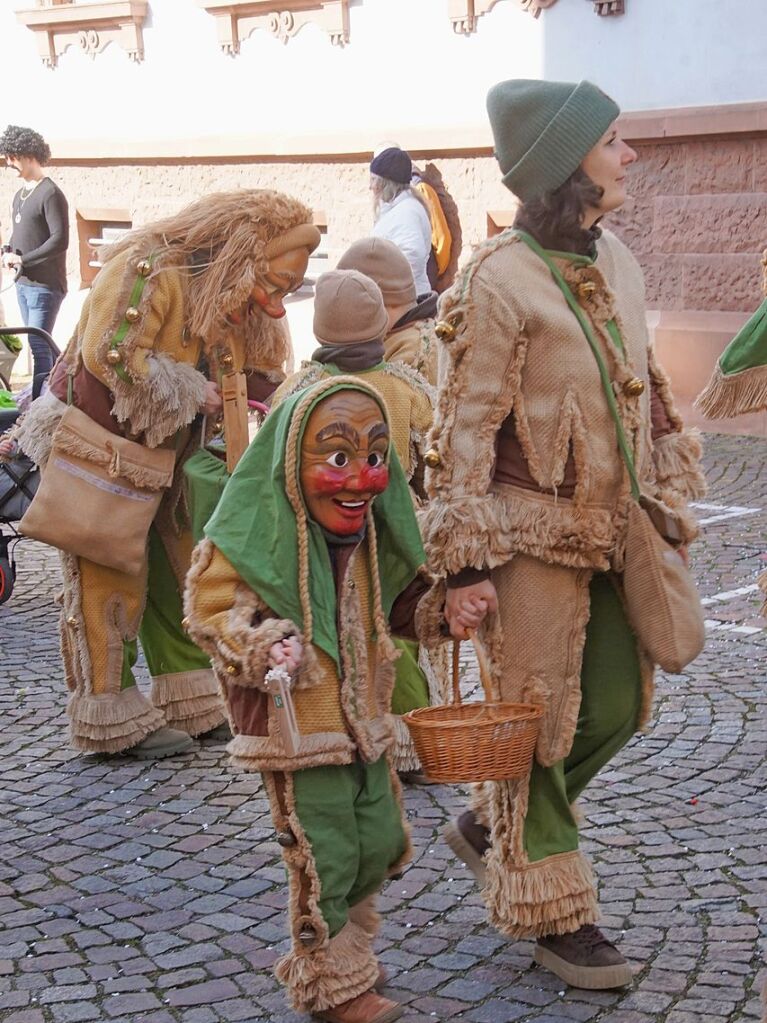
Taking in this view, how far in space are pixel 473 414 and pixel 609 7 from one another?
9.19 meters

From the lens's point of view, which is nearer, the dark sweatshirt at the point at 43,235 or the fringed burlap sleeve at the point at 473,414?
the fringed burlap sleeve at the point at 473,414

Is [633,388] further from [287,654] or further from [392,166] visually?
[392,166]

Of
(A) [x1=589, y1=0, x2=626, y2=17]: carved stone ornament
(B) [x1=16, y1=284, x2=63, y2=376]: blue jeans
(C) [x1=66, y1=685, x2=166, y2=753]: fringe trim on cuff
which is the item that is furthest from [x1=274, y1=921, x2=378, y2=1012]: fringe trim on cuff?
(B) [x1=16, y1=284, x2=63, y2=376]: blue jeans

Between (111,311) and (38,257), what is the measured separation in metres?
7.97

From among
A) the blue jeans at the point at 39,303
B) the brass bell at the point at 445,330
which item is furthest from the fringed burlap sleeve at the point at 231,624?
the blue jeans at the point at 39,303

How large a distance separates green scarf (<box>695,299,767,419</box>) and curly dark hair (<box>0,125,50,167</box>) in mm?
9446

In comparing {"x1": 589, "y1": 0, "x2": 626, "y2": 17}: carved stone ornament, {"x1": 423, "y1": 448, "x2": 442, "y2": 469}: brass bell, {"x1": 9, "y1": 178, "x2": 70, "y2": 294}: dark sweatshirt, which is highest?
{"x1": 589, "y1": 0, "x2": 626, "y2": 17}: carved stone ornament

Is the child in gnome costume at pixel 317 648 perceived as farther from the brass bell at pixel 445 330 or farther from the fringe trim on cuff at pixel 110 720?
the fringe trim on cuff at pixel 110 720

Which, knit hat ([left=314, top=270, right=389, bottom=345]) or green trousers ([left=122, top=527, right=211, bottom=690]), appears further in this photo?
green trousers ([left=122, top=527, right=211, bottom=690])

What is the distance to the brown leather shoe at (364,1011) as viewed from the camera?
3.75 meters

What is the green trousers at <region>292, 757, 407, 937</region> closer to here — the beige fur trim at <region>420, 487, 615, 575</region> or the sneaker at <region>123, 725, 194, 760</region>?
the beige fur trim at <region>420, 487, 615, 575</region>

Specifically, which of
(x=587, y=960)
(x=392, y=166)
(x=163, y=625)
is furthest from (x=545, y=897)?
(x=392, y=166)

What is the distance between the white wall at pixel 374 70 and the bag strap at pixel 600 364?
8.28m

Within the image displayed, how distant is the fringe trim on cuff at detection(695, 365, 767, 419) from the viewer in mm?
4418
